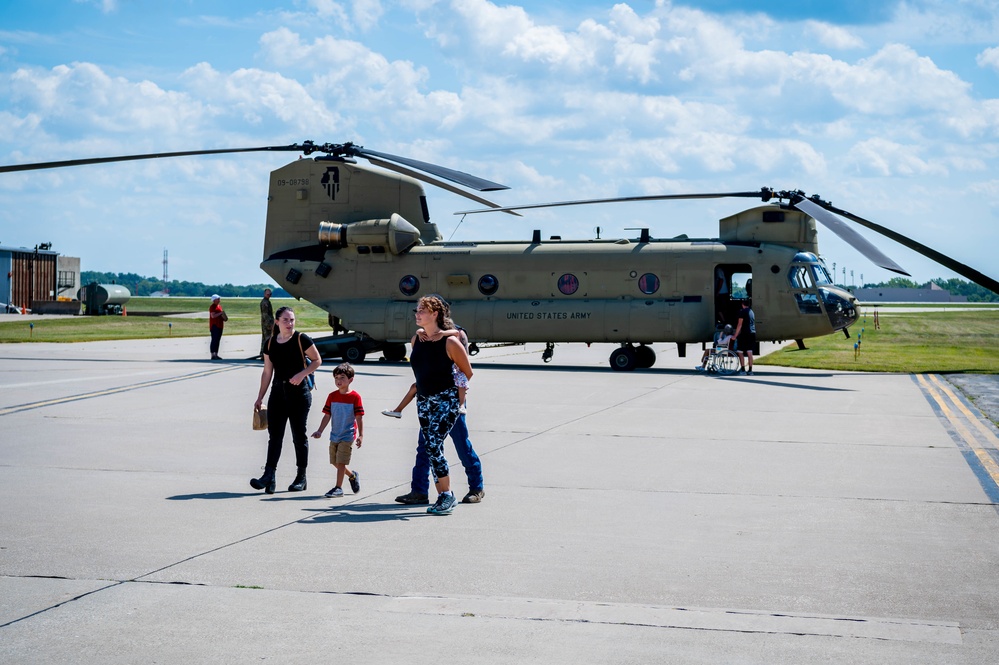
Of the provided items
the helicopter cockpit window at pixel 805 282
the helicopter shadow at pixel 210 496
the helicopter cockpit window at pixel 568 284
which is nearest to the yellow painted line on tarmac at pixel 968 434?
the helicopter cockpit window at pixel 805 282

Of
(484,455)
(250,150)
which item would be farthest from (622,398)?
(250,150)

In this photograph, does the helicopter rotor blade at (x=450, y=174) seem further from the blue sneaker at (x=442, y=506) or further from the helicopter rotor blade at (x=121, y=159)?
the blue sneaker at (x=442, y=506)

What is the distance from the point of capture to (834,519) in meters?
8.05

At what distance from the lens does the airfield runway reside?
5141 millimetres

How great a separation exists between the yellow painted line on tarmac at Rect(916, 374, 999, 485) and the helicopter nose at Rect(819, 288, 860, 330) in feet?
11.7

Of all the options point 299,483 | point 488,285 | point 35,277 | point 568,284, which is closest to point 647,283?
point 568,284

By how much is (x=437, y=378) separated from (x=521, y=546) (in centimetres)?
174

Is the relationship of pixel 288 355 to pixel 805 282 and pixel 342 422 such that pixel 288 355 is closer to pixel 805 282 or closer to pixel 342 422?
pixel 342 422

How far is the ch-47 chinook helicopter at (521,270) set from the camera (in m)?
23.9

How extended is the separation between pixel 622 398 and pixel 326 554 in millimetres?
11087

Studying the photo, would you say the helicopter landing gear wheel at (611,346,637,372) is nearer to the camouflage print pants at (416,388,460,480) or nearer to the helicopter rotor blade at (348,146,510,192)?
the helicopter rotor blade at (348,146,510,192)

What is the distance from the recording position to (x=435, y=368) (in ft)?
27.3

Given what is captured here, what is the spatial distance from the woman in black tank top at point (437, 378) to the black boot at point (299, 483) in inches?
55.3

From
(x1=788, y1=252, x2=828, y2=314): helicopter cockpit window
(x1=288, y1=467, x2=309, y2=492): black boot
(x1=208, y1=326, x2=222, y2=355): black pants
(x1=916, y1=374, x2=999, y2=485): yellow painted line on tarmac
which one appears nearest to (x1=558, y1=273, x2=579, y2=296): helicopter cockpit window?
(x1=788, y1=252, x2=828, y2=314): helicopter cockpit window
